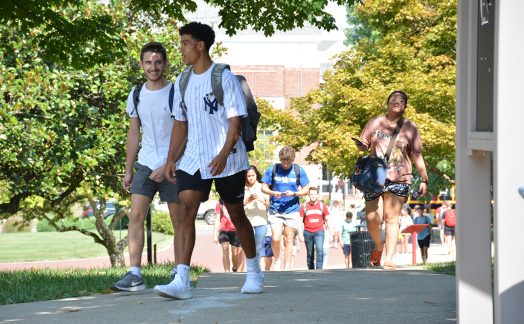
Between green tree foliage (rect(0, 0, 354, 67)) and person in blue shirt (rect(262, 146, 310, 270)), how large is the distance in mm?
1784

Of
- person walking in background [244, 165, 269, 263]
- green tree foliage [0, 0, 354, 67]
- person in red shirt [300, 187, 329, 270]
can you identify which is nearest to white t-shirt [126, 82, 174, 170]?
green tree foliage [0, 0, 354, 67]

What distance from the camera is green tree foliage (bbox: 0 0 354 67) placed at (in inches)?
491

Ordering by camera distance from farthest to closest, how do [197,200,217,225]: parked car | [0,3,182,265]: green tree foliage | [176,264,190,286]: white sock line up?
[197,200,217,225]: parked car, [0,3,182,265]: green tree foliage, [176,264,190,286]: white sock

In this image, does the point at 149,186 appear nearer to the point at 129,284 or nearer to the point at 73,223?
the point at 129,284

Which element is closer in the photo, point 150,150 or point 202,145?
point 202,145

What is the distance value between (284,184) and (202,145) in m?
6.48

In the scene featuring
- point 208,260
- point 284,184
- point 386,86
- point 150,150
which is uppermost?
point 386,86

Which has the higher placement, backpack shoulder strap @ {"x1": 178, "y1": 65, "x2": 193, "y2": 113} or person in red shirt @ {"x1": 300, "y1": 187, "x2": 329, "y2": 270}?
backpack shoulder strap @ {"x1": 178, "y1": 65, "x2": 193, "y2": 113}

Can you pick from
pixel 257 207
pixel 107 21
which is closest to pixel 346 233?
pixel 257 207

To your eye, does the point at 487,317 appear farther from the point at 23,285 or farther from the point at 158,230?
the point at 158,230

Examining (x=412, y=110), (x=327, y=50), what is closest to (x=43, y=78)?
(x=412, y=110)

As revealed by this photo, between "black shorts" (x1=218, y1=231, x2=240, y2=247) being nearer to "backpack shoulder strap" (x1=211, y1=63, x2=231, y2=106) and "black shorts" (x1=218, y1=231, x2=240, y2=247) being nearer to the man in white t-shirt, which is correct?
the man in white t-shirt

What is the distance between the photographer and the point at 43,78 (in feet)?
64.1

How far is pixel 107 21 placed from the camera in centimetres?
1338
